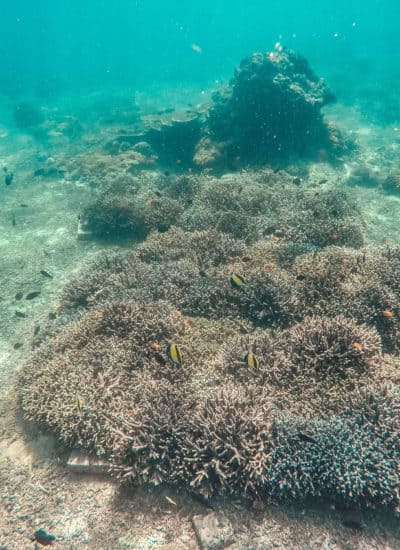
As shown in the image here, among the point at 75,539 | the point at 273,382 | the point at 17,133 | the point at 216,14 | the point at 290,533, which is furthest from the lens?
the point at 216,14

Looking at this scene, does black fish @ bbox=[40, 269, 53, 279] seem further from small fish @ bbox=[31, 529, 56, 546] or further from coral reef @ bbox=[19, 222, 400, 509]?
small fish @ bbox=[31, 529, 56, 546]

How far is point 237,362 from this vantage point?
5.10 meters

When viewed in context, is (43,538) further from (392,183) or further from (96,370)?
(392,183)

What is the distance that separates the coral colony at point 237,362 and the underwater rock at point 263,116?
679 cm

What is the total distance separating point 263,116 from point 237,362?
1498 cm

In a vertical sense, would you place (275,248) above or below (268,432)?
above

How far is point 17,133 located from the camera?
31.3 metres

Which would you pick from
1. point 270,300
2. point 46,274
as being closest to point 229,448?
point 270,300

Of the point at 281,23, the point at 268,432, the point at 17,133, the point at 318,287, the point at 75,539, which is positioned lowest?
the point at 75,539

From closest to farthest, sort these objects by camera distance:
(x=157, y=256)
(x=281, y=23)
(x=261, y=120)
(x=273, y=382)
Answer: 1. (x=273, y=382)
2. (x=157, y=256)
3. (x=261, y=120)
4. (x=281, y=23)

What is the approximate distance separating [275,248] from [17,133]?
32.8 meters

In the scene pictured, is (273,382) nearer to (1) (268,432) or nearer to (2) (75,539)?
(1) (268,432)

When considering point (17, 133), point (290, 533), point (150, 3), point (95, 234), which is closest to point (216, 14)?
point (150, 3)

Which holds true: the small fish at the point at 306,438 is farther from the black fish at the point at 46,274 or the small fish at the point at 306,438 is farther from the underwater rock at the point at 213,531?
the black fish at the point at 46,274
